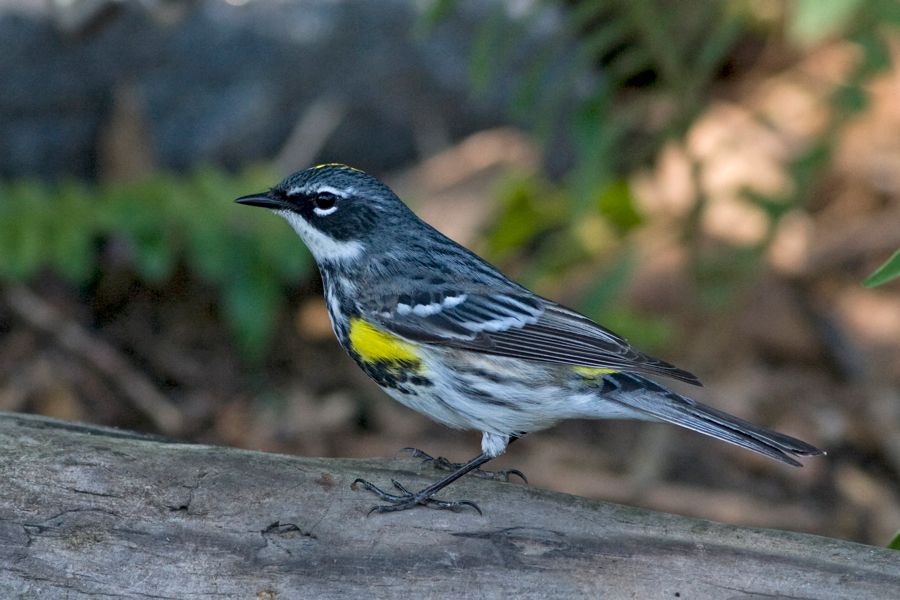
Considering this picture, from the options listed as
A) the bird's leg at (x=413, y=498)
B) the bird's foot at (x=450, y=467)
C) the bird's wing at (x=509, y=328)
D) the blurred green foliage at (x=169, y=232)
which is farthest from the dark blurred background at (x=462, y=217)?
the bird's leg at (x=413, y=498)

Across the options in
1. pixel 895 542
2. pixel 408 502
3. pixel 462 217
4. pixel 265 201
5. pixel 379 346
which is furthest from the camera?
pixel 462 217

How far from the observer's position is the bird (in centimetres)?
361

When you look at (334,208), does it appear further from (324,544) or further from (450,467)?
(324,544)

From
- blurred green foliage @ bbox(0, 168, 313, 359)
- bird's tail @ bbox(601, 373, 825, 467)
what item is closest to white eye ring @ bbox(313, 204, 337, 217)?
bird's tail @ bbox(601, 373, 825, 467)

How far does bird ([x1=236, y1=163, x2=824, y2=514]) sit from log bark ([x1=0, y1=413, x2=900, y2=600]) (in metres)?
0.20

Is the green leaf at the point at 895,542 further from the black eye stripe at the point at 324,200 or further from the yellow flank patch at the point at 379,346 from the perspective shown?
the black eye stripe at the point at 324,200

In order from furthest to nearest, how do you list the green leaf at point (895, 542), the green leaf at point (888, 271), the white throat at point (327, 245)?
the white throat at point (327, 245)
the green leaf at point (895, 542)
the green leaf at point (888, 271)

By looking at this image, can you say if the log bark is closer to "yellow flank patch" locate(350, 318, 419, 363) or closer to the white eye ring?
"yellow flank patch" locate(350, 318, 419, 363)

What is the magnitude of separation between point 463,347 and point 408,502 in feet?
2.12

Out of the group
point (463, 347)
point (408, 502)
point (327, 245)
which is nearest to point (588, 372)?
point (463, 347)

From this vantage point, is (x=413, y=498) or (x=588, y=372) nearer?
(x=413, y=498)

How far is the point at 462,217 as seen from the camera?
6781mm

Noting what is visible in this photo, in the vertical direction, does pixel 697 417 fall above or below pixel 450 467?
above

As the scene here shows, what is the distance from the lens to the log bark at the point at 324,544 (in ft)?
9.79
